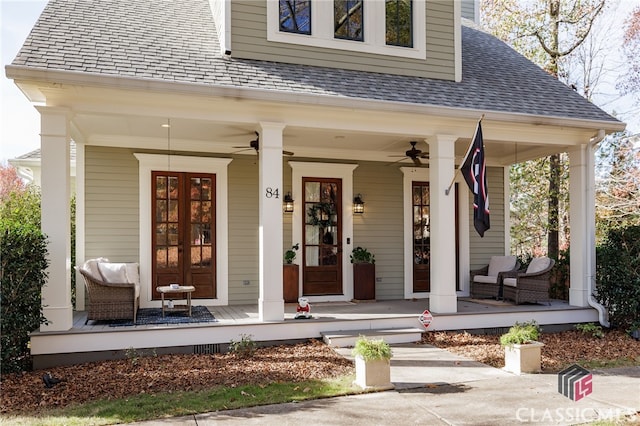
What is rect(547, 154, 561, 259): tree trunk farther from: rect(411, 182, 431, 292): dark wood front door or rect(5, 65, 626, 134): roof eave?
rect(5, 65, 626, 134): roof eave

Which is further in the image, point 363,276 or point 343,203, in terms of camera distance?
point 343,203

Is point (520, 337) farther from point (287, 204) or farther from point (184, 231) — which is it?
point (184, 231)

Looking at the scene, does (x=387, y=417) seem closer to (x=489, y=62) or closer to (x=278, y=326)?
(x=278, y=326)

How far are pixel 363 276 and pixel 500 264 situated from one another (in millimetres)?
2544

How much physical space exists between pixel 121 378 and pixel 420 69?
6165 millimetres

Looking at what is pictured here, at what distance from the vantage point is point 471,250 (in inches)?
386

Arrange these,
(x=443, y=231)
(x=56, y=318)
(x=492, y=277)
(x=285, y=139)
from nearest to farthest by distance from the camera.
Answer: (x=56, y=318)
(x=443, y=231)
(x=285, y=139)
(x=492, y=277)

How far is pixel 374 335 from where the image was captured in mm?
6488

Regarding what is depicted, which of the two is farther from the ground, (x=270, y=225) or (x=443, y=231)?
(x=270, y=225)

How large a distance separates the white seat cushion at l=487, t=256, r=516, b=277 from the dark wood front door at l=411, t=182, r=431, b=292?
118 centimetres

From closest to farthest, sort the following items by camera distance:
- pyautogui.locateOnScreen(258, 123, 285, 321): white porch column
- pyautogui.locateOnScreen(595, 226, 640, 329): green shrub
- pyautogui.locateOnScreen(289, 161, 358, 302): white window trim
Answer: pyautogui.locateOnScreen(258, 123, 285, 321): white porch column, pyautogui.locateOnScreen(595, 226, 640, 329): green shrub, pyautogui.locateOnScreen(289, 161, 358, 302): white window trim

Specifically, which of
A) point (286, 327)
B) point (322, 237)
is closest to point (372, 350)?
point (286, 327)

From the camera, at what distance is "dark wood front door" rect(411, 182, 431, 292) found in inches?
376

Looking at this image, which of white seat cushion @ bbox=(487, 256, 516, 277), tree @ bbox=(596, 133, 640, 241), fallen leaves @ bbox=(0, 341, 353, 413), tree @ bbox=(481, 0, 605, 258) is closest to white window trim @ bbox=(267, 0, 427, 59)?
white seat cushion @ bbox=(487, 256, 516, 277)
